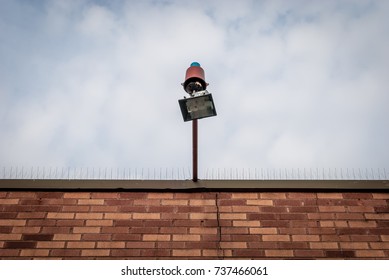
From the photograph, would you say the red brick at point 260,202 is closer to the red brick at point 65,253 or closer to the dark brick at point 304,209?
the dark brick at point 304,209

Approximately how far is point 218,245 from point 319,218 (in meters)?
1.13

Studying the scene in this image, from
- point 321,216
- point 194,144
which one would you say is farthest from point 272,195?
point 194,144

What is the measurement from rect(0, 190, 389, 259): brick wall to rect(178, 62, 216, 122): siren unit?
97 centimetres

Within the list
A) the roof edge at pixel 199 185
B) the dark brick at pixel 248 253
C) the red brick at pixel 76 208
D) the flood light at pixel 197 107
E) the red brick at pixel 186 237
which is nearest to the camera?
the flood light at pixel 197 107

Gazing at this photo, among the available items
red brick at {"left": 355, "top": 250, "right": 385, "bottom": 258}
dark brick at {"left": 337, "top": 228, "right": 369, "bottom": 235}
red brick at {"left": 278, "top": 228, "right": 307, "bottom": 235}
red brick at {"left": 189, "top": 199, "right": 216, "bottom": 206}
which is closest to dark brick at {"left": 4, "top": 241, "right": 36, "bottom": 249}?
red brick at {"left": 189, "top": 199, "right": 216, "bottom": 206}

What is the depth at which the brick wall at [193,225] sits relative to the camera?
3.79 m

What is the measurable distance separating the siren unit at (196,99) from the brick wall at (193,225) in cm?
97

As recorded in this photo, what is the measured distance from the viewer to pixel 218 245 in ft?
12.5

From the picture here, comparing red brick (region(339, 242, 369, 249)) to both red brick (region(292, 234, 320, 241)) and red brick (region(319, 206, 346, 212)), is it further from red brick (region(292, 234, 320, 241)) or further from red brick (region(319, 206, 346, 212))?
red brick (region(319, 206, 346, 212))

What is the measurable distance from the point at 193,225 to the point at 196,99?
133 cm

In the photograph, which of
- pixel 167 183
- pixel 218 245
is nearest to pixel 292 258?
pixel 218 245

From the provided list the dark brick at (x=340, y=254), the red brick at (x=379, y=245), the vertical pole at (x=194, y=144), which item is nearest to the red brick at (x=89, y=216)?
the vertical pole at (x=194, y=144)

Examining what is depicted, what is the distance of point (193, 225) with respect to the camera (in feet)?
13.0

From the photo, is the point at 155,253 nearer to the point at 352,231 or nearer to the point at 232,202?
the point at 232,202
